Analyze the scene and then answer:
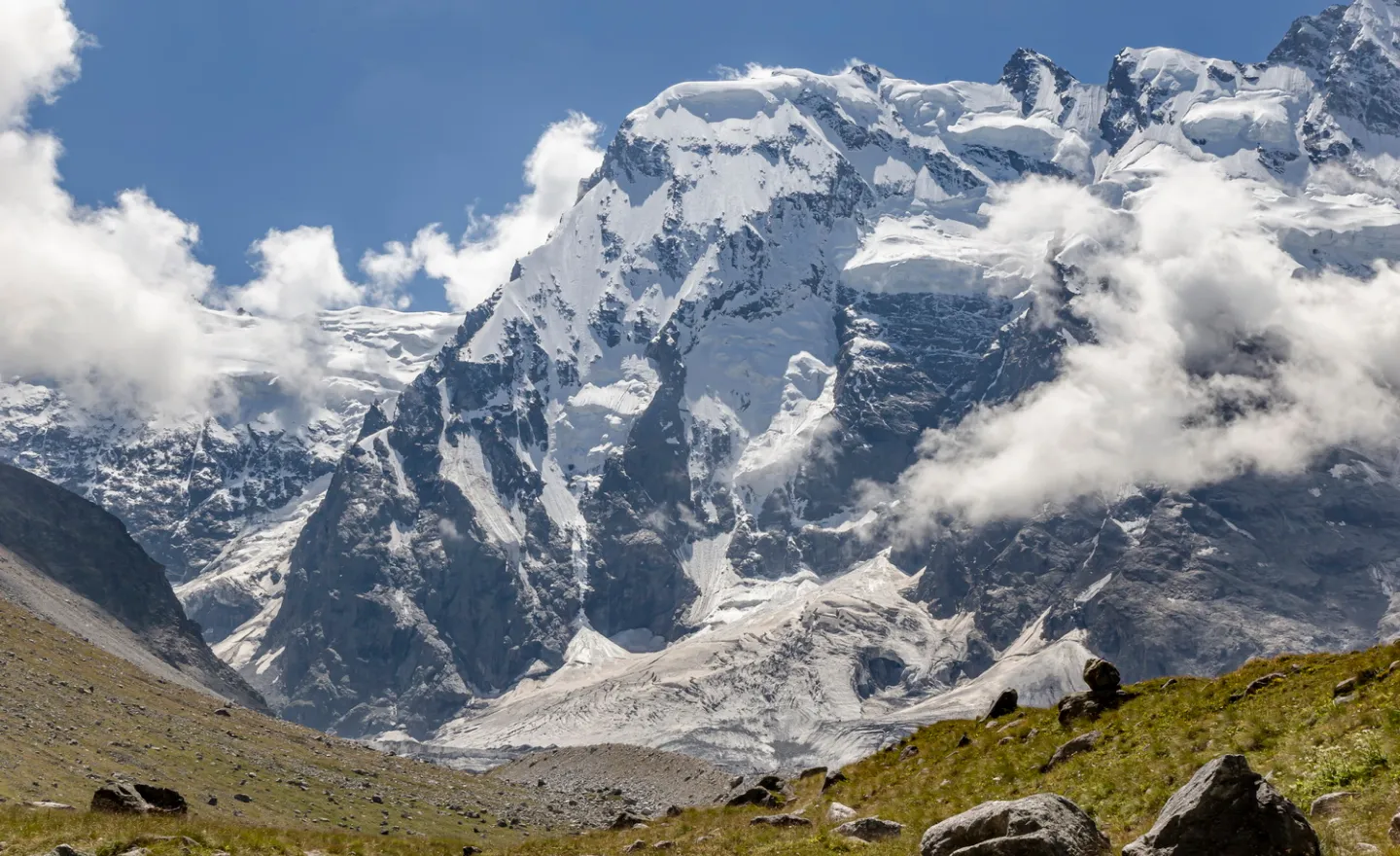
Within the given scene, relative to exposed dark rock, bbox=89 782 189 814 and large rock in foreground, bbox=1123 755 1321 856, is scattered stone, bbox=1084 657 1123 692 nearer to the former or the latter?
large rock in foreground, bbox=1123 755 1321 856

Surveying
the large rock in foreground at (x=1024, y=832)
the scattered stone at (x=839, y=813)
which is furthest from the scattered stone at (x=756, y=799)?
the large rock in foreground at (x=1024, y=832)

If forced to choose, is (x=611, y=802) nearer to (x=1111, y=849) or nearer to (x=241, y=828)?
(x=241, y=828)

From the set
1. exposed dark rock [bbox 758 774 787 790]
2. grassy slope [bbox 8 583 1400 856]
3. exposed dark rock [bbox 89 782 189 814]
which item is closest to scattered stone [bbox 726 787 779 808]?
grassy slope [bbox 8 583 1400 856]

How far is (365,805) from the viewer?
14725cm

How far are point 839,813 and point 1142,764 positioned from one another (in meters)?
12.2

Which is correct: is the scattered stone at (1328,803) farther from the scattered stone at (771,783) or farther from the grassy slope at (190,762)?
the grassy slope at (190,762)

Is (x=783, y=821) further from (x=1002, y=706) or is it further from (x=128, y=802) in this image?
(x=128, y=802)

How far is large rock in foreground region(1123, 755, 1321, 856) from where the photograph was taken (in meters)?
27.6

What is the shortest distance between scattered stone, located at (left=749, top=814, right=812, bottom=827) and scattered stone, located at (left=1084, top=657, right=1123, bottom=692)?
42.1 feet

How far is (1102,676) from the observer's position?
5306cm

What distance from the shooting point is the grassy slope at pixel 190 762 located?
113m

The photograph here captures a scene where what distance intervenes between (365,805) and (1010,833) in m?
130

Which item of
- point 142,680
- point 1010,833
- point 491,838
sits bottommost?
point 491,838

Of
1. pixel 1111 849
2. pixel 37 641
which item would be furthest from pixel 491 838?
pixel 1111 849
